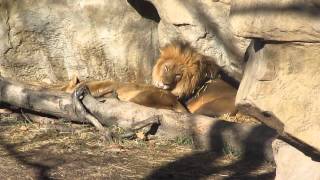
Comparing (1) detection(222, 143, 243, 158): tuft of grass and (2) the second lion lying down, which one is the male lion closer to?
(2) the second lion lying down

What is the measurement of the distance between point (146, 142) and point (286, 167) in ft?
10.7

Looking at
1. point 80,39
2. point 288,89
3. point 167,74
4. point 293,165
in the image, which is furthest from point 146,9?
point 288,89

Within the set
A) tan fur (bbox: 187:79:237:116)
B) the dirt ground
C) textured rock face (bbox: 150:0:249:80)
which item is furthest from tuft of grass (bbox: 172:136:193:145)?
textured rock face (bbox: 150:0:249:80)

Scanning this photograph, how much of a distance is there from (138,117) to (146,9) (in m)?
2.40

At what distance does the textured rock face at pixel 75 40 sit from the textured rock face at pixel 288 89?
6170 millimetres

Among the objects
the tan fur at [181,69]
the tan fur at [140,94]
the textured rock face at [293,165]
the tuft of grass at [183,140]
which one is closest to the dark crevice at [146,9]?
the tan fur at [181,69]

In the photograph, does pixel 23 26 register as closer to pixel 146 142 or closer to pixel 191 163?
pixel 146 142

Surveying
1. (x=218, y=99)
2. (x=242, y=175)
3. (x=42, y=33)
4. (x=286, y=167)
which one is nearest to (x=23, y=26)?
(x=42, y=33)

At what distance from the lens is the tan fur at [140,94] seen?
826cm

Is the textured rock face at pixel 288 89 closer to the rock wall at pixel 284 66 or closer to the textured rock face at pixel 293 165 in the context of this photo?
the rock wall at pixel 284 66

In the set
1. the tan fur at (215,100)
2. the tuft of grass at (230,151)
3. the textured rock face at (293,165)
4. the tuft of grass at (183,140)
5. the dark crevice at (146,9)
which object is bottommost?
the tan fur at (215,100)

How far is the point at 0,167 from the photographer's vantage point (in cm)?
625

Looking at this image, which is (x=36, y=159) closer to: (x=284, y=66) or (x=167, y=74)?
(x=167, y=74)

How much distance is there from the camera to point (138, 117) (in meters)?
7.44
